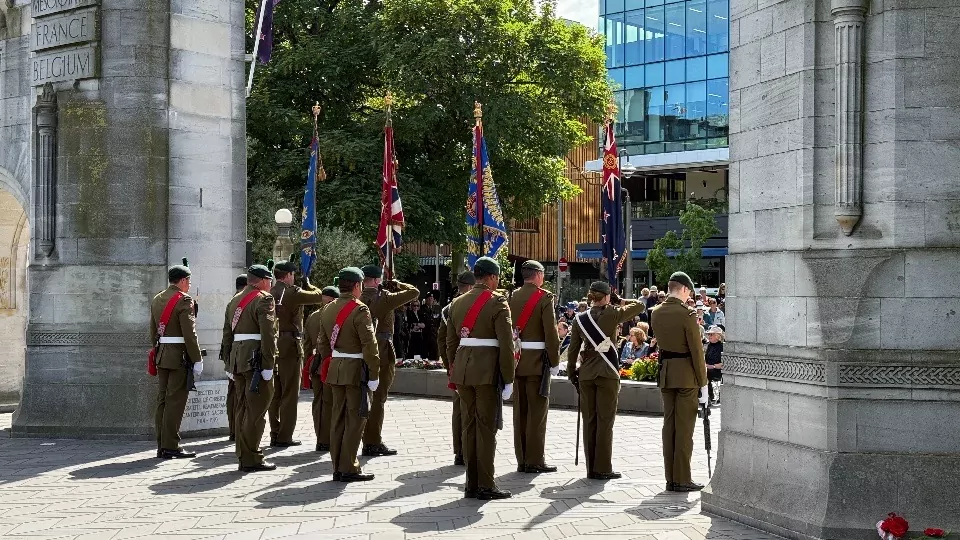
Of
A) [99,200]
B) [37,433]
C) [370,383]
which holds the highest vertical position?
[99,200]

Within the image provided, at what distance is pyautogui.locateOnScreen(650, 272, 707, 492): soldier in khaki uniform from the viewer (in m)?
10.7

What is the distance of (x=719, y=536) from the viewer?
28.3 feet

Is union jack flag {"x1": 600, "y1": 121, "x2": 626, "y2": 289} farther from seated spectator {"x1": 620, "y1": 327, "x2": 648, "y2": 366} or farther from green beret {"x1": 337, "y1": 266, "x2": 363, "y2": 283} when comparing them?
green beret {"x1": 337, "y1": 266, "x2": 363, "y2": 283}

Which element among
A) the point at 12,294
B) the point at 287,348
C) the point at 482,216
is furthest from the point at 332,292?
the point at 12,294

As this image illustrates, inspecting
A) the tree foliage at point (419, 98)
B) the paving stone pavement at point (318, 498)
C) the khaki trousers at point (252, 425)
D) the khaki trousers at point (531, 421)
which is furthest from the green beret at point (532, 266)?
the tree foliage at point (419, 98)

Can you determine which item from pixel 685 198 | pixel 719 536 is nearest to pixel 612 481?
pixel 719 536

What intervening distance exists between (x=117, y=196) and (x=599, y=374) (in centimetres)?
625

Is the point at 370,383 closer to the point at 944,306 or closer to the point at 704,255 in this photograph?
the point at 944,306

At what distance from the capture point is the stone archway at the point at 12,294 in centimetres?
1783

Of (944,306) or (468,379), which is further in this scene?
(468,379)

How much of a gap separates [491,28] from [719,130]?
20702mm

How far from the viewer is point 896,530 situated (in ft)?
23.6

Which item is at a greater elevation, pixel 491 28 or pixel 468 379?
pixel 491 28

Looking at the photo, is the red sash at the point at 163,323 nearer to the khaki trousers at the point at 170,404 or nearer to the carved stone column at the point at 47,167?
the khaki trousers at the point at 170,404
